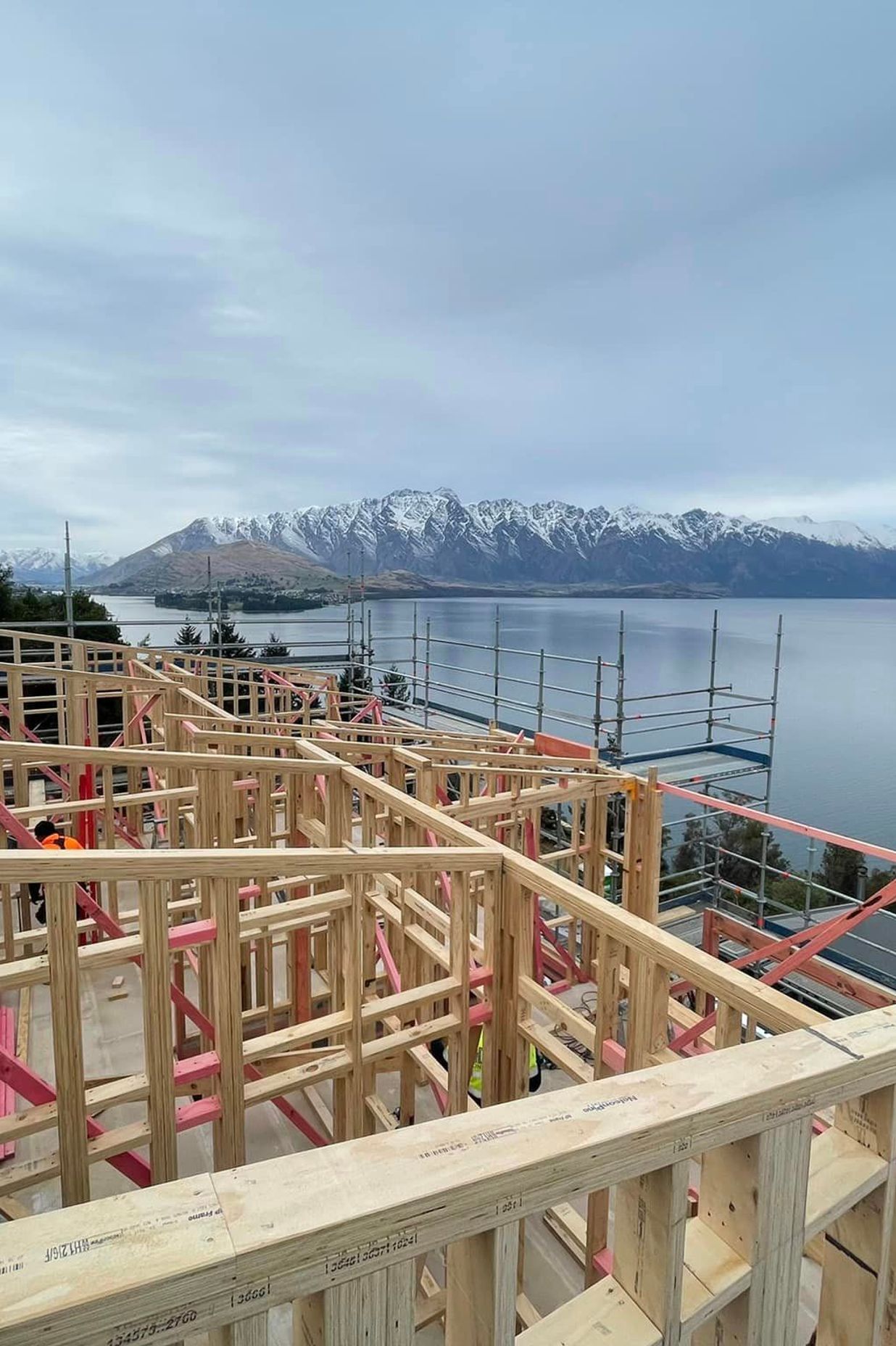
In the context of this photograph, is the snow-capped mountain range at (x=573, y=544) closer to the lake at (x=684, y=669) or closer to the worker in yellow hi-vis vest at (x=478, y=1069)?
the lake at (x=684, y=669)

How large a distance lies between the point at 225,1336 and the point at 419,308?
24590mm

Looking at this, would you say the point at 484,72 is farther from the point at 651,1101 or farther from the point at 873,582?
the point at 873,582

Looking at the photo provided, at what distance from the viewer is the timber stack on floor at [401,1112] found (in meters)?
0.80

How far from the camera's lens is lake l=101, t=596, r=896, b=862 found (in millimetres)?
19453

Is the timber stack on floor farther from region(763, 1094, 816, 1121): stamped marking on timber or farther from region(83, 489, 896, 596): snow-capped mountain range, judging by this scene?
region(83, 489, 896, 596): snow-capped mountain range

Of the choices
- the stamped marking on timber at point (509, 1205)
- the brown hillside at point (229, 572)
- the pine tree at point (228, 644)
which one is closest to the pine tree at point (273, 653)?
the pine tree at point (228, 644)

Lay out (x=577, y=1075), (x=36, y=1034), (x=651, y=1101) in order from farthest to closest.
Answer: (x=36, y=1034) < (x=577, y=1075) < (x=651, y=1101)

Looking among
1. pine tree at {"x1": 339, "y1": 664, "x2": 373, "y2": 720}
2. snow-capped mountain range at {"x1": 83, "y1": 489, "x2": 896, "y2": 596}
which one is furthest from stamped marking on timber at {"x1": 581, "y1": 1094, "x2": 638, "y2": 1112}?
snow-capped mountain range at {"x1": 83, "y1": 489, "x2": 896, "y2": 596}

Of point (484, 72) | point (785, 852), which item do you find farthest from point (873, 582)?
point (484, 72)

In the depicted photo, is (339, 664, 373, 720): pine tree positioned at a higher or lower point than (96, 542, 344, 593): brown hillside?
lower

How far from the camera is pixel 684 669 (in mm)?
25391

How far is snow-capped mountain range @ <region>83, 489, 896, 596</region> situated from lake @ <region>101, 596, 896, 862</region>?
13871 mm

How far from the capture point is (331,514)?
82.6 meters

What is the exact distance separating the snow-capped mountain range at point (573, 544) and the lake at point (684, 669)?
13871mm
